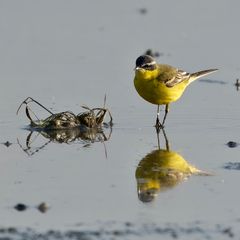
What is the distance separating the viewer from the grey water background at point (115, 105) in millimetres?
9773

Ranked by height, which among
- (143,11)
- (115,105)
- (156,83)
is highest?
(143,11)

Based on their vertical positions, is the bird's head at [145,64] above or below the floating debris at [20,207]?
above

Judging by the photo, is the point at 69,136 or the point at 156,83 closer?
the point at 69,136

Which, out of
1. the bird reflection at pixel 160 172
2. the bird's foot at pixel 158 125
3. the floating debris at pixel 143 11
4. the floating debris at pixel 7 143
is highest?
the floating debris at pixel 143 11

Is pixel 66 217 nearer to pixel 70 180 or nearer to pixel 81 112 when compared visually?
pixel 70 180

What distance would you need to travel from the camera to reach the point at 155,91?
14.3 metres

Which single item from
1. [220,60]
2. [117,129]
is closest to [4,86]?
[117,129]

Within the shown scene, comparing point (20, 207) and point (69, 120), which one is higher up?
point (69, 120)

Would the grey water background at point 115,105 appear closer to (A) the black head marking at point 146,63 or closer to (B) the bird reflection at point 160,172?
(B) the bird reflection at point 160,172

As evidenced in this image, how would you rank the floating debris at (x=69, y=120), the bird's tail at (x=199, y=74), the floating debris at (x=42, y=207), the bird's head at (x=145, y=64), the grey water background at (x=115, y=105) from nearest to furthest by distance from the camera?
the floating debris at (x=42, y=207) < the grey water background at (x=115, y=105) < the floating debris at (x=69, y=120) < the bird's head at (x=145, y=64) < the bird's tail at (x=199, y=74)

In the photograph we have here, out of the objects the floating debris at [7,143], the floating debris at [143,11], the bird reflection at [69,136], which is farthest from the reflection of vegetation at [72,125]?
the floating debris at [143,11]

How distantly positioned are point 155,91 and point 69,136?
1.88 meters

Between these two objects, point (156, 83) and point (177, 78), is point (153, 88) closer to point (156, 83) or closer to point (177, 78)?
point (156, 83)

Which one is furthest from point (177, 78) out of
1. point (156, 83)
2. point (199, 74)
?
point (199, 74)
